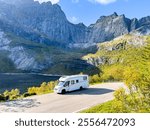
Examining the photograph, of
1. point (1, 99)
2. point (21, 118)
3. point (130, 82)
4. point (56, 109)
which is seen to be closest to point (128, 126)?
point (130, 82)

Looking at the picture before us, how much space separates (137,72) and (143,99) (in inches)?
30.0

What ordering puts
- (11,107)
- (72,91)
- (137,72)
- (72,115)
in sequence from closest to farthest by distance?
(72,115), (137,72), (11,107), (72,91)

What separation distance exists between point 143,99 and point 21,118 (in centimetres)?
304

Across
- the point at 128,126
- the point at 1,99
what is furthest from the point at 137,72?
the point at 1,99

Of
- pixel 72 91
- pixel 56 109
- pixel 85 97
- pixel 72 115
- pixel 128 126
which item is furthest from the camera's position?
pixel 72 91

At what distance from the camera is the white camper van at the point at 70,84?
36872 millimetres

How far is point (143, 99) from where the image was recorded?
830 cm

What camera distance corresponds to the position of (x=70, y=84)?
38.2m

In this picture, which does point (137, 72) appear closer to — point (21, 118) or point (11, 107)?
point (21, 118)

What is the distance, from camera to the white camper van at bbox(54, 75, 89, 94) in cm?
3687

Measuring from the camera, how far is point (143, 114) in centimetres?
748

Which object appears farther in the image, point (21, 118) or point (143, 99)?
point (143, 99)

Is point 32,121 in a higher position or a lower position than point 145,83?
lower

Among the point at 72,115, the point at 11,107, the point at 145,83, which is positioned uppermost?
the point at 145,83
